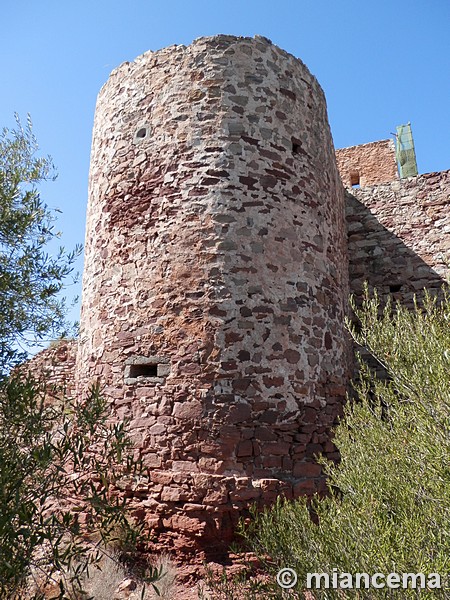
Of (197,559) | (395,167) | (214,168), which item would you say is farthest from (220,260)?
(395,167)

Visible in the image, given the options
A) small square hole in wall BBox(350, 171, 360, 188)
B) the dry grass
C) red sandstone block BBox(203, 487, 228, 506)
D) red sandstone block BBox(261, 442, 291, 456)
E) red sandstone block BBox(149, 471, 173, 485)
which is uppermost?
small square hole in wall BBox(350, 171, 360, 188)

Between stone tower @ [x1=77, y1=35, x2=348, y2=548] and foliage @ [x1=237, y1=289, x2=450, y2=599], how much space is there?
1118mm

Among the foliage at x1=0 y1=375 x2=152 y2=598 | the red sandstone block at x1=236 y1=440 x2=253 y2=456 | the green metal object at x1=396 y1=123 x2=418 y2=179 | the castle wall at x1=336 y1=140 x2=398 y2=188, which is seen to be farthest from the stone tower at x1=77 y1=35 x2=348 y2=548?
the green metal object at x1=396 y1=123 x2=418 y2=179

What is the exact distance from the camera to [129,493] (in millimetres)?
5297

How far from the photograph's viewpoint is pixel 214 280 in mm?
5633

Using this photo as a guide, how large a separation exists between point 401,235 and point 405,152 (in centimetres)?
555

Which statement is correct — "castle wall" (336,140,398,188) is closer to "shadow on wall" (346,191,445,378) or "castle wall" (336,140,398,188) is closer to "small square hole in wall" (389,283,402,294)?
"shadow on wall" (346,191,445,378)

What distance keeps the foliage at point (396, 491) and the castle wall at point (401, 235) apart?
4357mm

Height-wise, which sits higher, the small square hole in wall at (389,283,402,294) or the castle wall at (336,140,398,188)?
the castle wall at (336,140,398,188)

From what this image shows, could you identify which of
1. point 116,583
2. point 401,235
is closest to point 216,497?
point 116,583

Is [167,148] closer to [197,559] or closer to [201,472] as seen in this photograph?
[201,472]

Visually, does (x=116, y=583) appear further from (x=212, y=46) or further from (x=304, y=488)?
(x=212, y=46)

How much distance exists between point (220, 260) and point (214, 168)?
1.17m

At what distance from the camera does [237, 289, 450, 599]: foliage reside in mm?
2936
